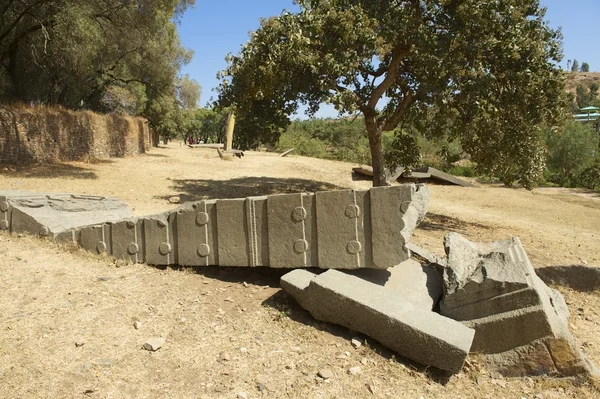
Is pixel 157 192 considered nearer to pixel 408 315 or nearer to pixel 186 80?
pixel 408 315

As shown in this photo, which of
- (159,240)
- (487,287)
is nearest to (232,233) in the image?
(159,240)

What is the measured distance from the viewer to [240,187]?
1320cm

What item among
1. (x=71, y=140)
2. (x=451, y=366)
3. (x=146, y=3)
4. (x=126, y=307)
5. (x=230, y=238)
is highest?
(x=146, y=3)

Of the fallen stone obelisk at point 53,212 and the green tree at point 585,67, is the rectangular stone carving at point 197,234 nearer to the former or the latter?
the fallen stone obelisk at point 53,212

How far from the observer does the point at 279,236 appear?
476cm

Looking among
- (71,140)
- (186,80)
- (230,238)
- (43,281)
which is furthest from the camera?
(186,80)

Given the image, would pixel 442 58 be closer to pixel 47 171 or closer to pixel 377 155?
pixel 377 155

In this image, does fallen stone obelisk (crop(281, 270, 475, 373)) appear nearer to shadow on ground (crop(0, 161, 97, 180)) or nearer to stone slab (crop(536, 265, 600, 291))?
stone slab (crop(536, 265, 600, 291))

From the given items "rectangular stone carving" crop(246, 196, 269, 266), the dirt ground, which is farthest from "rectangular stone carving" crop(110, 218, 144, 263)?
→ "rectangular stone carving" crop(246, 196, 269, 266)

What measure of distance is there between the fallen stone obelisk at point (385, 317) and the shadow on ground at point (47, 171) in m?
10.3

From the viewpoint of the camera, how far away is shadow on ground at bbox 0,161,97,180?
11453mm

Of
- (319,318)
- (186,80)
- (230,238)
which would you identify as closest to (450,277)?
(319,318)

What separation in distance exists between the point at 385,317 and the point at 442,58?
723 centimetres

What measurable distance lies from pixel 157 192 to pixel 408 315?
30.2 ft
